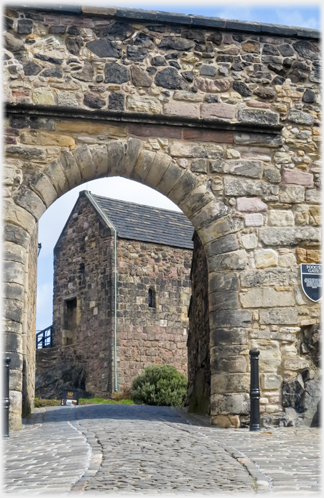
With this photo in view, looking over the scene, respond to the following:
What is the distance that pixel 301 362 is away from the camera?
28.0 ft

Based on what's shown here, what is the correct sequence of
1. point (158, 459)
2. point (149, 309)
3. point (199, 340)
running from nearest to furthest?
1. point (158, 459)
2. point (199, 340)
3. point (149, 309)

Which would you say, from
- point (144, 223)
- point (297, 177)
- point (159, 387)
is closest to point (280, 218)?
point (297, 177)

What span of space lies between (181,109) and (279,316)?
2.58m

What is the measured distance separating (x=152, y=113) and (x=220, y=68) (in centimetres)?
100

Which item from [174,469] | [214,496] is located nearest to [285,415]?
[174,469]

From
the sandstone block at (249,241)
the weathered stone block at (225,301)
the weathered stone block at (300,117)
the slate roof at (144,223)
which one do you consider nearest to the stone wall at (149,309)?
the slate roof at (144,223)

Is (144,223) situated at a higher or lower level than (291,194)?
higher

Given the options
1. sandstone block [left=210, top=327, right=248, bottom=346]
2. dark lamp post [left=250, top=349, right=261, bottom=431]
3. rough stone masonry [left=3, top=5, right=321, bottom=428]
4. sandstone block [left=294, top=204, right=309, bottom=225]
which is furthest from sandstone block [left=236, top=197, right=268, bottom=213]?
dark lamp post [left=250, top=349, right=261, bottom=431]

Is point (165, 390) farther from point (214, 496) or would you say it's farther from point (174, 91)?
point (214, 496)

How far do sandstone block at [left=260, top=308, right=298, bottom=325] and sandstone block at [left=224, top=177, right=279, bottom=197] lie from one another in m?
1.35

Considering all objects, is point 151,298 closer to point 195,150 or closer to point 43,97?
point 195,150

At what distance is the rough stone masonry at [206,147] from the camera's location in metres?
8.39

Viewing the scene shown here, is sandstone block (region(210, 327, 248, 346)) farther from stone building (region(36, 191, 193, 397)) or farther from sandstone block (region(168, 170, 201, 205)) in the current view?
stone building (region(36, 191, 193, 397))

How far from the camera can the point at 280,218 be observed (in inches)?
350
